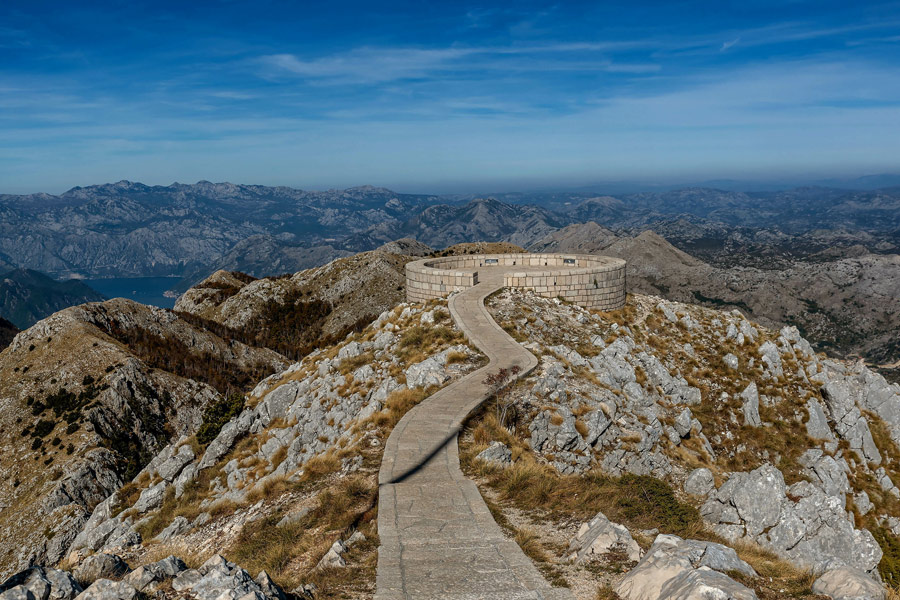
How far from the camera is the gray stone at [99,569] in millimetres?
9995

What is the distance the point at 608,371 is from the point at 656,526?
52.2 ft

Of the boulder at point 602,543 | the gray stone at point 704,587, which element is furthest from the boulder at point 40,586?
the gray stone at point 704,587

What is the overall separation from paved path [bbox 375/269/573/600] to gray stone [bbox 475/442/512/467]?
0.89 meters

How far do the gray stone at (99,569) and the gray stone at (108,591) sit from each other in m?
1.80

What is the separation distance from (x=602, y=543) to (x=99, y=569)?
9.98 metres

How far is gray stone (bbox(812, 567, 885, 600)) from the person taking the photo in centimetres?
847

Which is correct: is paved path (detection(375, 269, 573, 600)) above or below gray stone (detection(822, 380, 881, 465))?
above

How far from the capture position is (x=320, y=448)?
21219 millimetres

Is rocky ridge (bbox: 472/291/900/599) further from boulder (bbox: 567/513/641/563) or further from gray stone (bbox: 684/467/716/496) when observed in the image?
boulder (bbox: 567/513/641/563)

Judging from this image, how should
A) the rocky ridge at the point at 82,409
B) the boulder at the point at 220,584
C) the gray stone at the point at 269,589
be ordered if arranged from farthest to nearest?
the rocky ridge at the point at 82,409, the gray stone at the point at 269,589, the boulder at the point at 220,584

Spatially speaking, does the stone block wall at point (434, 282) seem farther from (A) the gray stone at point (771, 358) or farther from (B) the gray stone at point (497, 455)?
(A) the gray stone at point (771, 358)

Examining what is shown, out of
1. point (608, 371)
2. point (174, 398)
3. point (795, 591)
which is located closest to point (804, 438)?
point (608, 371)

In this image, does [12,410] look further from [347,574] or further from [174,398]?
[347,574]

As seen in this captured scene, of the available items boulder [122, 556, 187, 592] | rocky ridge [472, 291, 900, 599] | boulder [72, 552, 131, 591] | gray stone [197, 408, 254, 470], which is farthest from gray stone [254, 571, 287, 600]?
gray stone [197, 408, 254, 470]
